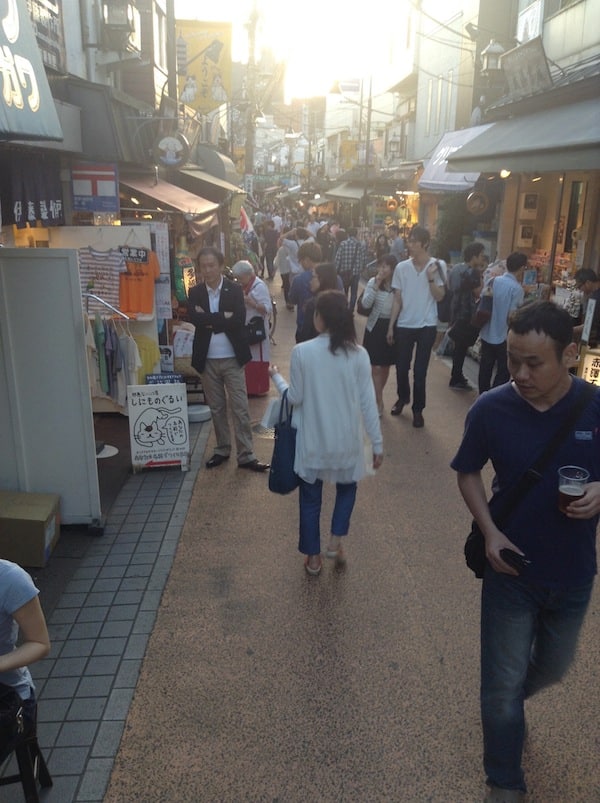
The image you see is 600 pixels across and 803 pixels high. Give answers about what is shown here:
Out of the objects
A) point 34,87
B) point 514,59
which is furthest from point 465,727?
point 514,59

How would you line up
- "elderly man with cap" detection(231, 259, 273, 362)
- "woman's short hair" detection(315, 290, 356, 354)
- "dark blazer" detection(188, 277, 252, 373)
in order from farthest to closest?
"elderly man with cap" detection(231, 259, 273, 362), "dark blazer" detection(188, 277, 252, 373), "woman's short hair" detection(315, 290, 356, 354)

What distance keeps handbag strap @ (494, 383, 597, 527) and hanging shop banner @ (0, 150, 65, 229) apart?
6392 mm

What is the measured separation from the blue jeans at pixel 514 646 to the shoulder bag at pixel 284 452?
1.89m

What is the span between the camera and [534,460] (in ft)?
8.46

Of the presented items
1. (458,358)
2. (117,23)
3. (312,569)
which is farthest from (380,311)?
(117,23)

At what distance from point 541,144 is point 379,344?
354 centimetres

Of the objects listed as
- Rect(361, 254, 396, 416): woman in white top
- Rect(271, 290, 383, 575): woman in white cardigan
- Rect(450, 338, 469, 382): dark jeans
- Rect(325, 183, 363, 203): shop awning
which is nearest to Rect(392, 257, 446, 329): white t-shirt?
Rect(361, 254, 396, 416): woman in white top

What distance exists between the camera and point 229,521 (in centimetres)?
571

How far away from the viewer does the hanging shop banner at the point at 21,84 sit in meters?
4.20

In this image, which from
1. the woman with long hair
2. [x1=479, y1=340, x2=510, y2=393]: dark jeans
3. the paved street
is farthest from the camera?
[x1=479, y1=340, x2=510, y2=393]: dark jeans

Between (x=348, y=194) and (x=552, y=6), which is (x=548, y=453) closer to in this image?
(x=552, y=6)

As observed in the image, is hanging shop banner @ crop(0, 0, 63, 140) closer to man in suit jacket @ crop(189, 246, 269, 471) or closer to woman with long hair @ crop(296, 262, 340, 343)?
man in suit jacket @ crop(189, 246, 269, 471)

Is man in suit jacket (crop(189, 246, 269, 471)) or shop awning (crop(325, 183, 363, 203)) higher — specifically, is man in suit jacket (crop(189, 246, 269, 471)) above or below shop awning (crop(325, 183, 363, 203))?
below

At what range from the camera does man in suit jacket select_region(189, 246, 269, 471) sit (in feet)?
21.0
